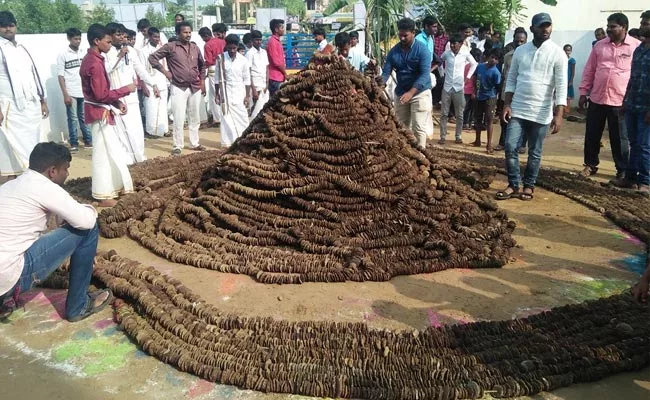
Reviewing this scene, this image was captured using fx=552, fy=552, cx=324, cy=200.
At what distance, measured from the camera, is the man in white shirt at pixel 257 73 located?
10438 mm

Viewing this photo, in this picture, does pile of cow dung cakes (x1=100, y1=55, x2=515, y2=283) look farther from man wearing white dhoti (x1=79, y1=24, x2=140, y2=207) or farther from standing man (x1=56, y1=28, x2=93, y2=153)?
standing man (x1=56, y1=28, x2=93, y2=153)

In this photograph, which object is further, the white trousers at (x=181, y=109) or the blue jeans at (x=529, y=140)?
the white trousers at (x=181, y=109)

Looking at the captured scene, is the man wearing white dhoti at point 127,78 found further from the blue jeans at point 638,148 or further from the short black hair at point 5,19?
the blue jeans at point 638,148

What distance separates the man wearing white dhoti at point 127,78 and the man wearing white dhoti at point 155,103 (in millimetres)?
1820

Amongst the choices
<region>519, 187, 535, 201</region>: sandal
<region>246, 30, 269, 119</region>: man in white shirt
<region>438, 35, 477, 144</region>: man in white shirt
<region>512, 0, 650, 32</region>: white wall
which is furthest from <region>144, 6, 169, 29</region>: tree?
<region>519, 187, 535, 201</region>: sandal

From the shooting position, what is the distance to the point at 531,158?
6.73 metres

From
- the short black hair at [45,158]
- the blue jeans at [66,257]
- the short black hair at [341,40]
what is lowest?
the blue jeans at [66,257]

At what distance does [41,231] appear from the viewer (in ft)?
12.6

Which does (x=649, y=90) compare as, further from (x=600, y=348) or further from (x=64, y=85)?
(x=64, y=85)

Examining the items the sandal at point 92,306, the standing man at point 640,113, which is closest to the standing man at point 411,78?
the standing man at point 640,113

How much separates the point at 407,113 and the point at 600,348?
475 centimetres

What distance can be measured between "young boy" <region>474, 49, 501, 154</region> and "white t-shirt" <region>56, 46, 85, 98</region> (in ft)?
22.3

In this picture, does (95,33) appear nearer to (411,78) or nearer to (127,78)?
(127,78)

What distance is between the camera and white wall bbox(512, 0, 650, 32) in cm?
Answer: 2044
